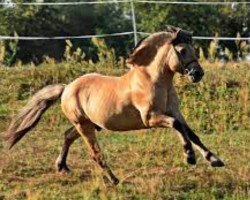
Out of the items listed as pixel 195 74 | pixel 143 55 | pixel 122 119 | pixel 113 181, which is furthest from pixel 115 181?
pixel 195 74

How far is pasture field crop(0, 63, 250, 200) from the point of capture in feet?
25.3

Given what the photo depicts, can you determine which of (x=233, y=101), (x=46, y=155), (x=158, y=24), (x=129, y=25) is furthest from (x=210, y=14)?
(x=46, y=155)

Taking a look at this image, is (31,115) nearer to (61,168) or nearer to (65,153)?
(65,153)

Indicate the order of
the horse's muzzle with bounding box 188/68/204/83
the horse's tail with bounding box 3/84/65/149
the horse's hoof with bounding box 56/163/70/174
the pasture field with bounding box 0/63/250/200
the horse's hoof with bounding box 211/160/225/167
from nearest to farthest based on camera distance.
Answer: the horse's hoof with bounding box 211/160/225/167 → the horse's muzzle with bounding box 188/68/204/83 → the pasture field with bounding box 0/63/250/200 → the horse's hoof with bounding box 56/163/70/174 → the horse's tail with bounding box 3/84/65/149

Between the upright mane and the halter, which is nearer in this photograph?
the halter

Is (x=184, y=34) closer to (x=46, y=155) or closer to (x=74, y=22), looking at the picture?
(x=46, y=155)

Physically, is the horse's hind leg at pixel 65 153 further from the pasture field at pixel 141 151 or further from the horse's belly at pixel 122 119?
the horse's belly at pixel 122 119

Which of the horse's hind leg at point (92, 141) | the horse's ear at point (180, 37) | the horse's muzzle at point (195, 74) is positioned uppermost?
the horse's ear at point (180, 37)

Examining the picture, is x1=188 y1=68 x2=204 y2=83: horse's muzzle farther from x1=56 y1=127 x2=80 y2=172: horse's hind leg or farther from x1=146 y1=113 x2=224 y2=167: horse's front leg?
x1=56 y1=127 x2=80 y2=172: horse's hind leg

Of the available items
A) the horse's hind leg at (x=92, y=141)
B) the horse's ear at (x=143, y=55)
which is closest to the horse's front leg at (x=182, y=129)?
the horse's ear at (x=143, y=55)

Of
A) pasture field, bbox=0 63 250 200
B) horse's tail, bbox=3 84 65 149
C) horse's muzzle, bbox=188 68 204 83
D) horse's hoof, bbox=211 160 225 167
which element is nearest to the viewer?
horse's hoof, bbox=211 160 225 167

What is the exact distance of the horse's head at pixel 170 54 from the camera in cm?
764

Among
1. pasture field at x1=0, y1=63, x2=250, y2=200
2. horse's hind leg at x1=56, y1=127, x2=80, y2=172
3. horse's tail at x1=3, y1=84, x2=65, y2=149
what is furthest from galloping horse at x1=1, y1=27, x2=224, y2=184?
pasture field at x1=0, y1=63, x2=250, y2=200

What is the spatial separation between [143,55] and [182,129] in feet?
3.94
